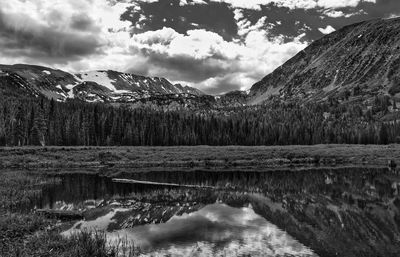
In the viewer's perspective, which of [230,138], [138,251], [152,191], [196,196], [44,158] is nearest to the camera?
[138,251]

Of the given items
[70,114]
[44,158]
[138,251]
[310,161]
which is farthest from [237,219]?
[70,114]

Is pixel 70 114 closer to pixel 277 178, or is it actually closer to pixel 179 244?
pixel 277 178

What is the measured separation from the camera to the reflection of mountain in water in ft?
83.4

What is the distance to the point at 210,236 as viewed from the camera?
2566cm

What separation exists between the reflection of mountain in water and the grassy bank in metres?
30.5

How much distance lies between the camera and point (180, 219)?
31.5 m

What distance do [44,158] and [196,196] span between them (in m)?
59.8

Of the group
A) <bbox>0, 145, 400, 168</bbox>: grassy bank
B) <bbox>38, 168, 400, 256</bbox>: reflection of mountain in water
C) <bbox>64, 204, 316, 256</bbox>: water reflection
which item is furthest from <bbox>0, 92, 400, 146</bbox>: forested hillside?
<bbox>64, 204, 316, 256</bbox>: water reflection

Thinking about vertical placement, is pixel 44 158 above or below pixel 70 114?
below

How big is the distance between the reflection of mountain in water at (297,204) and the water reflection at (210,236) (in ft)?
4.10

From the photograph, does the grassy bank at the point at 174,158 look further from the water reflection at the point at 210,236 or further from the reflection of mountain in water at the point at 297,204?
the water reflection at the point at 210,236

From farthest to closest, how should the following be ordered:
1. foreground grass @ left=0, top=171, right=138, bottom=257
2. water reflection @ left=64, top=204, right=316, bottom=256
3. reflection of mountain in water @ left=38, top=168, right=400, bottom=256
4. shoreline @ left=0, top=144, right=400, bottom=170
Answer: shoreline @ left=0, top=144, right=400, bottom=170
reflection of mountain in water @ left=38, top=168, right=400, bottom=256
water reflection @ left=64, top=204, right=316, bottom=256
foreground grass @ left=0, top=171, right=138, bottom=257

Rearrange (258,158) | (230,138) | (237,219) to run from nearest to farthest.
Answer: (237,219), (258,158), (230,138)

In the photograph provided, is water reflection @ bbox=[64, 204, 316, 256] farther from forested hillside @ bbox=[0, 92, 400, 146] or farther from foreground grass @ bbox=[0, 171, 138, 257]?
forested hillside @ bbox=[0, 92, 400, 146]
